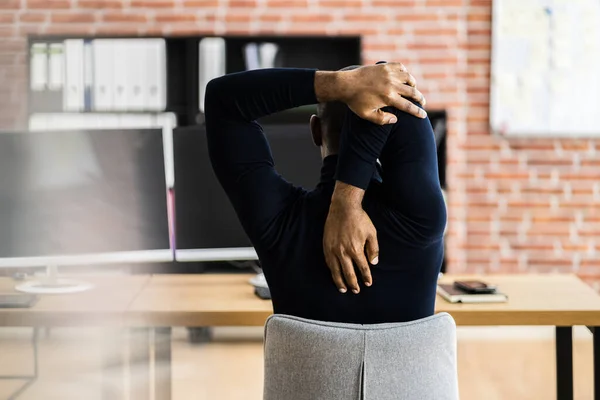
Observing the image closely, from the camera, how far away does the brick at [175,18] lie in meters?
3.81

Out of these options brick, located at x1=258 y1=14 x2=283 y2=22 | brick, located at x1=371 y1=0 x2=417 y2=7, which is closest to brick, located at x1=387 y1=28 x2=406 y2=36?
Answer: brick, located at x1=371 y1=0 x2=417 y2=7

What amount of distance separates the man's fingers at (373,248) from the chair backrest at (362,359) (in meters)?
0.10

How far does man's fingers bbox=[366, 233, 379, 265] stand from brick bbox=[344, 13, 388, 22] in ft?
9.42

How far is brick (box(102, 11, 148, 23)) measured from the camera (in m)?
3.80

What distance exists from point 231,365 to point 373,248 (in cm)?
245

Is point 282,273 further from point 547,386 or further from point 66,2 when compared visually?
point 66,2

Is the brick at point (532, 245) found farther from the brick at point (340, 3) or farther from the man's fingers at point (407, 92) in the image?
the man's fingers at point (407, 92)

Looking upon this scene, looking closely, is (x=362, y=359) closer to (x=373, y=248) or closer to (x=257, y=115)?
(x=373, y=248)

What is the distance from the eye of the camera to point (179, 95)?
3777mm

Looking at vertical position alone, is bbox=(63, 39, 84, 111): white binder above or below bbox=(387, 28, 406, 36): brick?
below

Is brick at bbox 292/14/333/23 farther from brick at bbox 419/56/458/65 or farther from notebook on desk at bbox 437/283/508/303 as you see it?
notebook on desk at bbox 437/283/508/303

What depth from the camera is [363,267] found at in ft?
3.69

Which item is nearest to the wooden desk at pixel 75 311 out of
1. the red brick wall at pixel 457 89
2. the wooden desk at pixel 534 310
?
the wooden desk at pixel 534 310

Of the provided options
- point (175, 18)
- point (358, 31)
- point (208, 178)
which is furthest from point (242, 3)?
point (208, 178)
